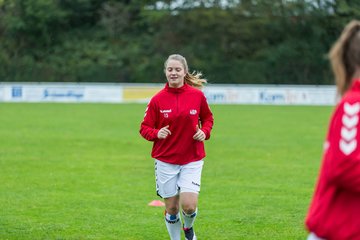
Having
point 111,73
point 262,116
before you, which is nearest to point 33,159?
point 262,116

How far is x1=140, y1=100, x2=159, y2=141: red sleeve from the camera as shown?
7402 mm

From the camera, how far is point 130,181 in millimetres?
13500

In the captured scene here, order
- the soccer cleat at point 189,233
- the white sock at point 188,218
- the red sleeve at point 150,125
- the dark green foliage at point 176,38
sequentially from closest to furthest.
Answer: the red sleeve at point 150,125, the white sock at point 188,218, the soccer cleat at point 189,233, the dark green foliage at point 176,38

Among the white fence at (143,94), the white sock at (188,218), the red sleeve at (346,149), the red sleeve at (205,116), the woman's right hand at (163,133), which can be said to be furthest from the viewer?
the white fence at (143,94)

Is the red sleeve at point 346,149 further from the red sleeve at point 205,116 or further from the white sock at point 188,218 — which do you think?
the white sock at point 188,218

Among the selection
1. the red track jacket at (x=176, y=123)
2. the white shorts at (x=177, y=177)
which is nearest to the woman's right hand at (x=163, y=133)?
Result: the red track jacket at (x=176, y=123)

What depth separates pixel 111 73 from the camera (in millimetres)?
50188

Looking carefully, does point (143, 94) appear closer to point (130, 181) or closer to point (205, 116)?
point (130, 181)

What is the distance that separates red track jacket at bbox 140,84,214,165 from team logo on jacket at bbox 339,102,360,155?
4.03 m

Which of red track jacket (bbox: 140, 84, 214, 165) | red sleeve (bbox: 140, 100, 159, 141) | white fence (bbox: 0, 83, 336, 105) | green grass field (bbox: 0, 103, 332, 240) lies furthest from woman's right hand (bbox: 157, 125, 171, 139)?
white fence (bbox: 0, 83, 336, 105)

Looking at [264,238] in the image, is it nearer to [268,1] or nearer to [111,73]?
[111,73]


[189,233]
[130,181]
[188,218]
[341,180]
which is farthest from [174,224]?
[130,181]

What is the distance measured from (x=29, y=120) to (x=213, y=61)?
26747mm

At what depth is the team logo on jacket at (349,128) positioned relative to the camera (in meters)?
3.58
